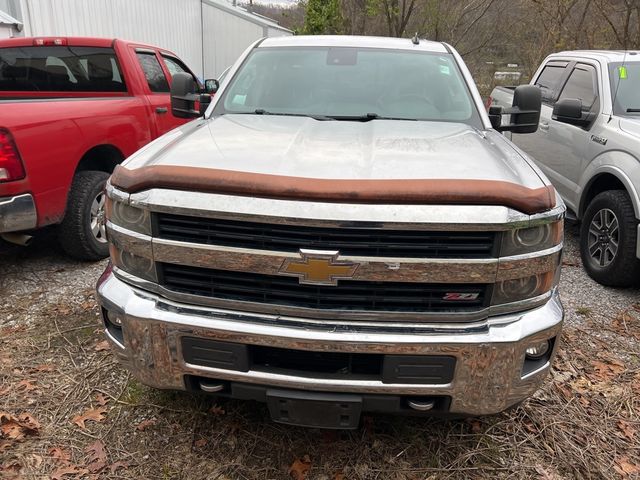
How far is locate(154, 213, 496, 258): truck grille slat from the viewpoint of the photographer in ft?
6.43

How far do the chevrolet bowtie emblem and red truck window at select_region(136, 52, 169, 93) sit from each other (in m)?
4.29

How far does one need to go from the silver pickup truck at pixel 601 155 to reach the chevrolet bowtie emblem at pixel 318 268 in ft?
7.54

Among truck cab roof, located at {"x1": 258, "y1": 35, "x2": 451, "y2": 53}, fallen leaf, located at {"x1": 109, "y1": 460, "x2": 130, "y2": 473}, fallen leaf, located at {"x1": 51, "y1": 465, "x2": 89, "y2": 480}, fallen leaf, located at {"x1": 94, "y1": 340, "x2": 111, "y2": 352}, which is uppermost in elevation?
truck cab roof, located at {"x1": 258, "y1": 35, "x2": 451, "y2": 53}

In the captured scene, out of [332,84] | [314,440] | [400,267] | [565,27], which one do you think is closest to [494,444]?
[314,440]

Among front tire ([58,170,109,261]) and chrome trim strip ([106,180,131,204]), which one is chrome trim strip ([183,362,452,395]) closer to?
chrome trim strip ([106,180,131,204])

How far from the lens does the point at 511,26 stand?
16.7m

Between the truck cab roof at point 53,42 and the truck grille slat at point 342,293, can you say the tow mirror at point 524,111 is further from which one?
the truck cab roof at point 53,42

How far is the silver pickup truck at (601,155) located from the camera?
4.28m

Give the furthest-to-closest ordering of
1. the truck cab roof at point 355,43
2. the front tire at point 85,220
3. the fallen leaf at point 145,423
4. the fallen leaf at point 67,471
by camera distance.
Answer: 1. the front tire at point 85,220
2. the truck cab roof at point 355,43
3. the fallen leaf at point 145,423
4. the fallen leaf at point 67,471

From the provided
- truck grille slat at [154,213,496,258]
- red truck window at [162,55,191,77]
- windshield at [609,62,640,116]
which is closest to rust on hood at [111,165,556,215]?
truck grille slat at [154,213,496,258]

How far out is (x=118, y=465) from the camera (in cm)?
240

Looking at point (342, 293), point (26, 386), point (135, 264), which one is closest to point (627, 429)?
point (342, 293)

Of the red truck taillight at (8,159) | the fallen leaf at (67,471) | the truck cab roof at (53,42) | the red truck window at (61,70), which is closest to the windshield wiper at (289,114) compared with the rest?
the red truck taillight at (8,159)

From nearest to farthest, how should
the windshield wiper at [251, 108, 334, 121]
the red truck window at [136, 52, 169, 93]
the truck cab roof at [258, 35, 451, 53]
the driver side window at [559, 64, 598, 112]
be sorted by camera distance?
the windshield wiper at [251, 108, 334, 121] → the truck cab roof at [258, 35, 451, 53] → the driver side window at [559, 64, 598, 112] → the red truck window at [136, 52, 169, 93]
